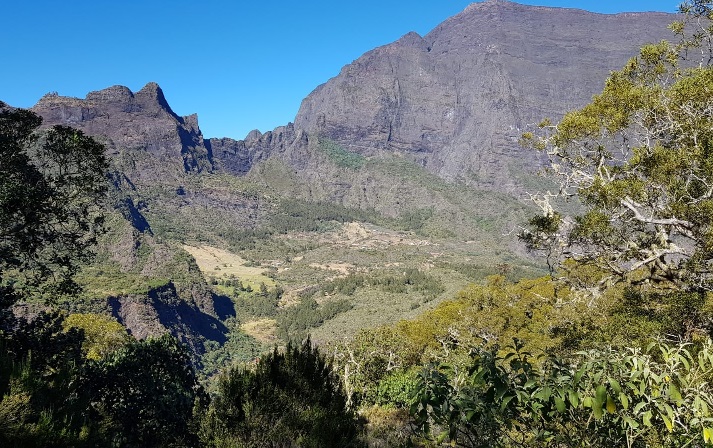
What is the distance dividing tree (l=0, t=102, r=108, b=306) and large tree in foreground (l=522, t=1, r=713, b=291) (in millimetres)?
16484

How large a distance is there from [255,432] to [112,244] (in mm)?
172664

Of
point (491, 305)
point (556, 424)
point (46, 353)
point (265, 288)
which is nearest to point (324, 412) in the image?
point (556, 424)

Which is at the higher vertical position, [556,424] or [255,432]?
[556,424]

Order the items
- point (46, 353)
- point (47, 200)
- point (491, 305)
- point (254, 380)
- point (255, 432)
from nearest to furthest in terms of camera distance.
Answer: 1. point (255, 432)
2. point (254, 380)
3. point (47, 200)
4. point (46, 353)
5. point (491, 305)

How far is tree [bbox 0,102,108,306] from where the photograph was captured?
564 inches

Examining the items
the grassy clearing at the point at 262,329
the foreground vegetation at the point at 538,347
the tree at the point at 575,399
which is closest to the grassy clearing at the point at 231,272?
the grassy clearing at the point at 262,329

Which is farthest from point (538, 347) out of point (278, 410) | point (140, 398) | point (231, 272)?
point (231, 272)

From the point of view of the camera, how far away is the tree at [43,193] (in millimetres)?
14320

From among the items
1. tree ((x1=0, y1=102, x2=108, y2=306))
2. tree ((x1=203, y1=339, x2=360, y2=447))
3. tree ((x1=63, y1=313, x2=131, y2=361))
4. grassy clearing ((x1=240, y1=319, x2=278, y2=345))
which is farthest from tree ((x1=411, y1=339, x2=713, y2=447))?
grassy clearing ((x1=240, y1=319, x2=278, y2=345))

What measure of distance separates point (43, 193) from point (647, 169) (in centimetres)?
1939

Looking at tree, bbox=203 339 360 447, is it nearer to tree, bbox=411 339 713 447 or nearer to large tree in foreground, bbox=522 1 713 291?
large tree in foreground, bbox=522 1 713 291

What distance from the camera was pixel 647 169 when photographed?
37.7ft

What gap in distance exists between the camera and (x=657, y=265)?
37.3 feet

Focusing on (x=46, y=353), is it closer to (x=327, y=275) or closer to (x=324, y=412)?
(x=324, y=412)
